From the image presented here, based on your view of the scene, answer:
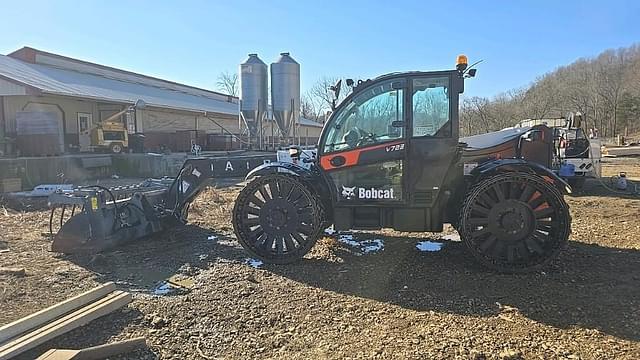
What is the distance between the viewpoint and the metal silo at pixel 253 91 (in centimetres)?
1468

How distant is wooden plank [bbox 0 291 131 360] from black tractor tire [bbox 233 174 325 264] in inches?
70.1

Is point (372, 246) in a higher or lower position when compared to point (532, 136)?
lower

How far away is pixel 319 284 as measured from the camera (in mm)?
5109

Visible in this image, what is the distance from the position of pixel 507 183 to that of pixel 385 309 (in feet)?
7.13

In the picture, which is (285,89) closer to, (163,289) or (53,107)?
(163,289)

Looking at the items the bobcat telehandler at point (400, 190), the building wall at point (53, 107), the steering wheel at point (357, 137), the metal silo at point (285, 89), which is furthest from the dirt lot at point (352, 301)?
the building wall at point (53, 107)

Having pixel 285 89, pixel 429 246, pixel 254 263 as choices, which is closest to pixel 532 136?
pixel 429 246

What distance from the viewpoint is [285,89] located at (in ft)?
47.5

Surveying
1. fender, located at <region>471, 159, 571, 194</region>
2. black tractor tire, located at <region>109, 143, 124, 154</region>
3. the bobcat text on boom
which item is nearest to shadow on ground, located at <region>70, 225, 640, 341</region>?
the bobcat text on boom

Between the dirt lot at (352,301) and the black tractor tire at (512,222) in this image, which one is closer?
the dirt lot at (352,301)

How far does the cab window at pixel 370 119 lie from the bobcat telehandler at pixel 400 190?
0.01 metres

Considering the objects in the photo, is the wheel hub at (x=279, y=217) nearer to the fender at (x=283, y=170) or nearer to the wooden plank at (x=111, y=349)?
the fender at (x=283, y=170)

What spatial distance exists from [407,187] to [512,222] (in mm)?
1229

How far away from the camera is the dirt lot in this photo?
3613 mm
